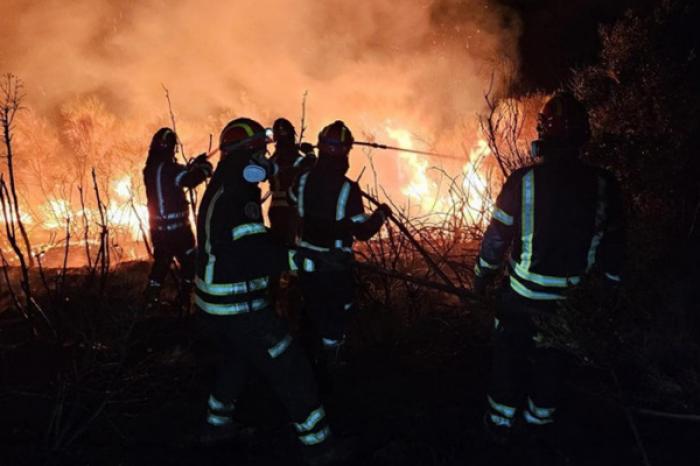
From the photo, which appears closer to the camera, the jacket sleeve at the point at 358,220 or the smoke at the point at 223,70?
the jacket sleeve at the point at 358,220

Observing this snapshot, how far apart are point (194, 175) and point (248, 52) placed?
12.8 m

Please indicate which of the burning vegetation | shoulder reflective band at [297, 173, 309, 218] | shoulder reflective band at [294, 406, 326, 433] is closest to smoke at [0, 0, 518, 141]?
the burning vegetation

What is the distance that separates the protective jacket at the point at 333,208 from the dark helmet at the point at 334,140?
0.34 ft

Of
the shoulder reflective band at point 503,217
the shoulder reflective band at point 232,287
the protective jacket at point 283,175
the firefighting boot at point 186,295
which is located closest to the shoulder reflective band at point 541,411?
the shoulder reflective band at point 503,217

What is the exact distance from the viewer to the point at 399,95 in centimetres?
1523

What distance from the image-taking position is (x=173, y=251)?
5.72 metres

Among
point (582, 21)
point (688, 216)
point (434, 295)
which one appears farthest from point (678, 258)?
point (582, 21)

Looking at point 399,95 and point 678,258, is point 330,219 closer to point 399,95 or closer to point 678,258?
point 678,258

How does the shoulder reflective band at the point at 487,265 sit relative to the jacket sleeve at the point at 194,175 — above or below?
below

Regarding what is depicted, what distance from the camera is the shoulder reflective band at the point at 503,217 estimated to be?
3.17m

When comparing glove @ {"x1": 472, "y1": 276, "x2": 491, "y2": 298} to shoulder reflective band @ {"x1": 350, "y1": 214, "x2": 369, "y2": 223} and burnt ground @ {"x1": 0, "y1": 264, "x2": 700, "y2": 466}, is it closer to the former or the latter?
burnt ground @ {"x1": 0, "y1": 264, "x2": 700, "y2": 466}

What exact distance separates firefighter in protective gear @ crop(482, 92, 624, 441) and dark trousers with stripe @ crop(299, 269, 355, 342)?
1.20 m

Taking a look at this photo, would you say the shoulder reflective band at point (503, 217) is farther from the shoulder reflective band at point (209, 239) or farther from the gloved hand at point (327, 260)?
the shoulder reflective band at point (209, 239)

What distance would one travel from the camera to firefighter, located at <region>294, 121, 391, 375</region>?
13.1ft
